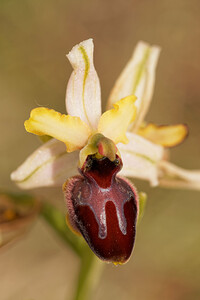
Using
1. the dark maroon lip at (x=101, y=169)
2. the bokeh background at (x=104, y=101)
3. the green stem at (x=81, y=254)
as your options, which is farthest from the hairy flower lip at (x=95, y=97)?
the bokeh background at (x=104, y=101)

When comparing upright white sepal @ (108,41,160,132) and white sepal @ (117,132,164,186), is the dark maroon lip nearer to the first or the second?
white sepal @ (117,132,164,186)

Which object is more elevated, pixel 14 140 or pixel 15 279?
pixel 14 140

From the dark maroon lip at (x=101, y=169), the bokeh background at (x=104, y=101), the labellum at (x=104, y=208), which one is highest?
the dark maroon lip at (x=101, y=169)

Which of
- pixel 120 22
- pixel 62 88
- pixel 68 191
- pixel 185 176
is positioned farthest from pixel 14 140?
pixel 68 191

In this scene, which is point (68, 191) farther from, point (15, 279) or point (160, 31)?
point (160, 31)

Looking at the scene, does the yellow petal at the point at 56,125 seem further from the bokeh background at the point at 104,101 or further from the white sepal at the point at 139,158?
the bokeh background at the point at 104,101

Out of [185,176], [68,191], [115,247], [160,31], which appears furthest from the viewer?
[160,31]
